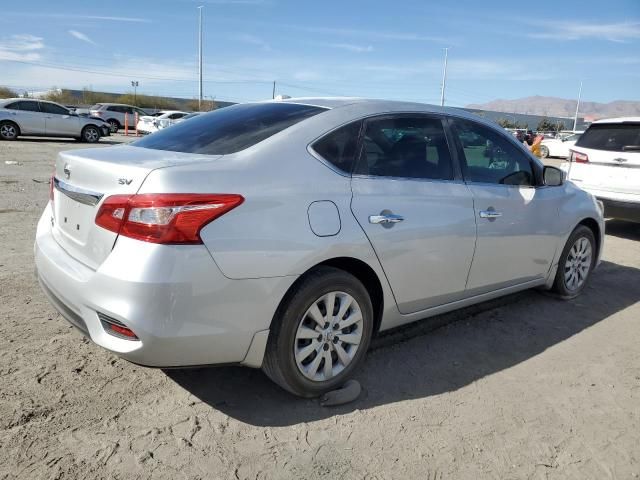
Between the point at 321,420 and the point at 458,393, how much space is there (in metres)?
0.88

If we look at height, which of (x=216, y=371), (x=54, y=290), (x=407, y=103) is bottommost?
(x=216, y=371)

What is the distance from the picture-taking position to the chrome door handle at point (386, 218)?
2.93m

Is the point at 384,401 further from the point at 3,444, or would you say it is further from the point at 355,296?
the point at 3,444

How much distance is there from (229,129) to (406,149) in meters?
1.12

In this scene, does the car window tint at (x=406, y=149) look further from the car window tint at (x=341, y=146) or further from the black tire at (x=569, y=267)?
the black tire at (x=569, y=267)

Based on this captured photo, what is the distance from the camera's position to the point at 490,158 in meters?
3.95

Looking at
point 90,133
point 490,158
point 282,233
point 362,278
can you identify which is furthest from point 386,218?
point 90,133

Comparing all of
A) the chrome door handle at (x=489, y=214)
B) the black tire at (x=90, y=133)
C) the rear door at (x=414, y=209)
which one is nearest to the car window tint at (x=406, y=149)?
the rear door at (x=414, y=209)

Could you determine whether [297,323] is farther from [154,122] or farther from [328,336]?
[154,122]

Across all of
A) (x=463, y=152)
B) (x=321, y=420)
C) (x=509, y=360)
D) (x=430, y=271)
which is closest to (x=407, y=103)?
(x=463, y=152)

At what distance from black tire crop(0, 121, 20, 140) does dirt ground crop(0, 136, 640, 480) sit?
16847mm

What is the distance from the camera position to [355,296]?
295 cm

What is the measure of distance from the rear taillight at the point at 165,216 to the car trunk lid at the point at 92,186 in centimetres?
7

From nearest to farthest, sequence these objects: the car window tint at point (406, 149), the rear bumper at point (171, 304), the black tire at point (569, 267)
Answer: the rear bumper at point (171, 304)
the car window tint at point (406, 149)
the black tire at point (569, 267)
